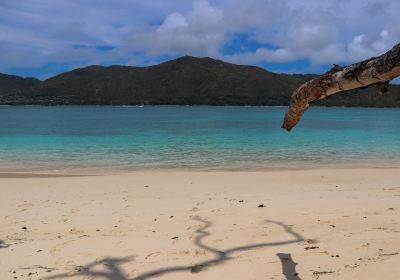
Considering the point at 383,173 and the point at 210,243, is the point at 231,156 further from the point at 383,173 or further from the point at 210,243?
the point at 210,243

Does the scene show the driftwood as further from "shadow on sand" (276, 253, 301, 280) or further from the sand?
the sand

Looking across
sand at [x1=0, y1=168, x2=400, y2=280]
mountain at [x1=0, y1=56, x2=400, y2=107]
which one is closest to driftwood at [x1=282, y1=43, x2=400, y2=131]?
sand at [x1=0, y1=168, x2=400, y2=280]

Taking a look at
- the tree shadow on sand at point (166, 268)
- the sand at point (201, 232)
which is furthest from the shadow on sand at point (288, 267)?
the tree shadow on sand at point (166, 268)

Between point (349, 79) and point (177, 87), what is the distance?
158897 millimetres

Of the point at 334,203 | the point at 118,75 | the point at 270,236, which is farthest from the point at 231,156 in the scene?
the point at 118,75

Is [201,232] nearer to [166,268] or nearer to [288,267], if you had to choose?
[166,268]

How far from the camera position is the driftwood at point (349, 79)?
2.60 meters

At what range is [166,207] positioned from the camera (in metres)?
7.79

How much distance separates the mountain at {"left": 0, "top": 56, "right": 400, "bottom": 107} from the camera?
490ft

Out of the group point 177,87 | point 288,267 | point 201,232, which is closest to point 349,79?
point 288,267

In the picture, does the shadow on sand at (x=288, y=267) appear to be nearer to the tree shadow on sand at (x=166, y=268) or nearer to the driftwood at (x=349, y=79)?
the tree shadow on sand at (x=166, y=268)

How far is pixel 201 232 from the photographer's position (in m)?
6.02

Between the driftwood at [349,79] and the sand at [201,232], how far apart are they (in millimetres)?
1764

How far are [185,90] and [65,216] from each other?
500 feet
